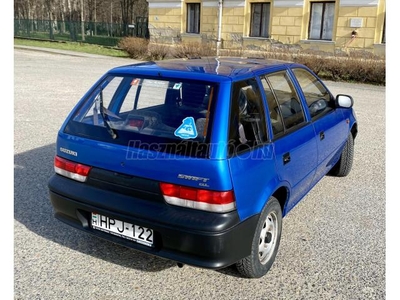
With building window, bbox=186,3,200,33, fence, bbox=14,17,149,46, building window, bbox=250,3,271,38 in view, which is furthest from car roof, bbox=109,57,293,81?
fence, bbox=14,17,149,46

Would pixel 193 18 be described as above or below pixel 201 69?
above

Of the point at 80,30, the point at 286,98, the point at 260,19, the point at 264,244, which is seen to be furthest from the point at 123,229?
the point at 80,30

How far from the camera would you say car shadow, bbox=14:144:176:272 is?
11.0 feet

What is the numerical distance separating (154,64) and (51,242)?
6.19 feet

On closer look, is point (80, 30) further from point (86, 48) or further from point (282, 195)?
point (282, 195)

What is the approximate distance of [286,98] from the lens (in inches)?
147

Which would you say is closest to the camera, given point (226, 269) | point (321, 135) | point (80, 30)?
point (226, 269)

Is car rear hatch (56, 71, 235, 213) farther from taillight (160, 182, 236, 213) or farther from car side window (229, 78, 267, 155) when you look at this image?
car side window (229, 78, 267, 155)

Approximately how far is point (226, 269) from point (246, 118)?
1.27 m

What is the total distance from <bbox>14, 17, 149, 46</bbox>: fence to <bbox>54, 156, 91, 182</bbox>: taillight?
90.9 ft

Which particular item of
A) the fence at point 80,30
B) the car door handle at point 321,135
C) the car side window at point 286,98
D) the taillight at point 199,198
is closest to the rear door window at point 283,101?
the car side window at point 286,98

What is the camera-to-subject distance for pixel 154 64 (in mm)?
3469

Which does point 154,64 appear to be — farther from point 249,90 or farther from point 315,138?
point 315,138

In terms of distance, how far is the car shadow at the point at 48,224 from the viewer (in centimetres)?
335
